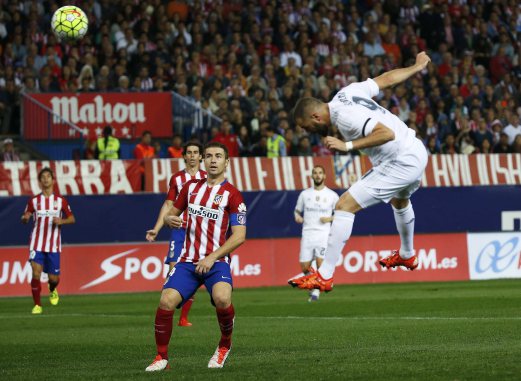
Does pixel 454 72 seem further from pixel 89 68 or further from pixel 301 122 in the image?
pixel 301 122

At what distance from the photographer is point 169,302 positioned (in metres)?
10.1

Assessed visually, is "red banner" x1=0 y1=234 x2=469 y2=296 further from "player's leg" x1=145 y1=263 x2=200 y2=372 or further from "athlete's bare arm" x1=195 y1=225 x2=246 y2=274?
"athlete's bare arm" x1=195 y1=225 x2=246 y2=274

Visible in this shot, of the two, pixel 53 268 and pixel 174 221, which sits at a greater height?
pixel 174 221

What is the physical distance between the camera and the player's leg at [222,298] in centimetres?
1017

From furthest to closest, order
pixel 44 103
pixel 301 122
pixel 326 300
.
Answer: pixel 44 103 < pixel 326 300 < pixel 301 122

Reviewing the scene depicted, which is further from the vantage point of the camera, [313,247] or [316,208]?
[316,208]

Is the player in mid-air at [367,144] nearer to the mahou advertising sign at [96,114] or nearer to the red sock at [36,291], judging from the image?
the red sock at [36,291]

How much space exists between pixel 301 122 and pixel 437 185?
16276 mm

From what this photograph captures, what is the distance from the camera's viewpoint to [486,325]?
14.2 meters

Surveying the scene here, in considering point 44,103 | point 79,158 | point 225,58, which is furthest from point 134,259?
point 225,58

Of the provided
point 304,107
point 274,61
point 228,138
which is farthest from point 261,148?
point 304,107

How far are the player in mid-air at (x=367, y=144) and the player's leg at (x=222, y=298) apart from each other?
102 cm

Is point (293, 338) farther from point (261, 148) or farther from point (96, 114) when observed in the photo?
point (96, 114)

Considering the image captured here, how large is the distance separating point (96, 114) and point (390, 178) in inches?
609
